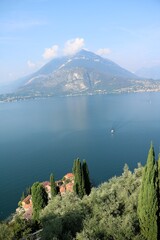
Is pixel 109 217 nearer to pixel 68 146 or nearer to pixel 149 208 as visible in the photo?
pixel 149 208

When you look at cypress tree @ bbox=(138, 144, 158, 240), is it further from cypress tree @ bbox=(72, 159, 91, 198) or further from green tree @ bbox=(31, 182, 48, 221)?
green tree @ bbox=(31, 182, 48, 221)

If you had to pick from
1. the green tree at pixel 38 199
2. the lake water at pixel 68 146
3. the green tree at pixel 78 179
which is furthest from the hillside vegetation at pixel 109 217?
the lake water at pixel 68 146

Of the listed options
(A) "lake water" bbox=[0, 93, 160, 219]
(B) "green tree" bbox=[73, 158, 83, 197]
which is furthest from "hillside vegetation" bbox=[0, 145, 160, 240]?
(A) "lake water" bbox=[0, 93, 160, 219]

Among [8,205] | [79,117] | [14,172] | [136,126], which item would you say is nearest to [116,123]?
[136,126]

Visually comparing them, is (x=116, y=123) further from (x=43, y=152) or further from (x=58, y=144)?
(x=43, y=152)

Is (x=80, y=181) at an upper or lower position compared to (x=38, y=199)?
upper

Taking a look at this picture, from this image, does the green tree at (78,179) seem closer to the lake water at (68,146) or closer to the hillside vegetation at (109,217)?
the hillside vegetation at (109,217)

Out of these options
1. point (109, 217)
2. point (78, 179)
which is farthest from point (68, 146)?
point (109, 217)

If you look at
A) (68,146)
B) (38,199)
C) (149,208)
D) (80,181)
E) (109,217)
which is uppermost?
(149,208)
